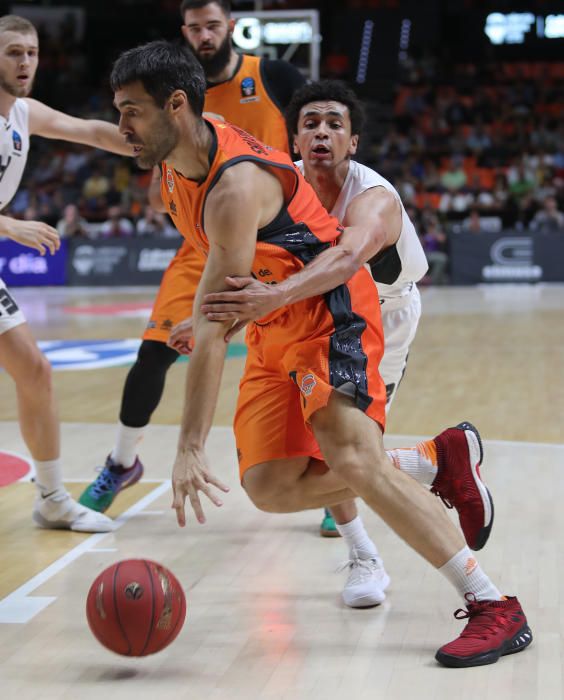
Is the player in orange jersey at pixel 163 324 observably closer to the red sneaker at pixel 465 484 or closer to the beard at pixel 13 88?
the beard at pixel 13 88

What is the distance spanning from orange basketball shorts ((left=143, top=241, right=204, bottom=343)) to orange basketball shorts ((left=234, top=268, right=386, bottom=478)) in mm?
1130

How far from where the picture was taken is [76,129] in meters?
4.66

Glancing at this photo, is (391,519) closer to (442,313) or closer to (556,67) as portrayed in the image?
(442,313)

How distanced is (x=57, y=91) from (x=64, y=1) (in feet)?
15.7

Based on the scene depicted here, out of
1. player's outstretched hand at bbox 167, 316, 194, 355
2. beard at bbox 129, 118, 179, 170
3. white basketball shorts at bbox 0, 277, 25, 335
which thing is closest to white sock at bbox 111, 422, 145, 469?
white basketball shorts at bbox 0, 277, 25, 335

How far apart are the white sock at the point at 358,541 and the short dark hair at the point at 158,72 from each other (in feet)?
5.75

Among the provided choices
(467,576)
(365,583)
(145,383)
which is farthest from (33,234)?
(467,576)

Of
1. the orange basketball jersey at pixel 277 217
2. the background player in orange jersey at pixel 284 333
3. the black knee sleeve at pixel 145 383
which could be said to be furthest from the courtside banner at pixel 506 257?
the orange basketball jersey at pixel 277 217

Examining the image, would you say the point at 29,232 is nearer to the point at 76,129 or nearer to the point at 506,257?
the point at 76,129

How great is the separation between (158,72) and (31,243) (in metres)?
1.48

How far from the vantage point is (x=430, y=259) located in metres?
17.8

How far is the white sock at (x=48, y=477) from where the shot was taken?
15.2 feet

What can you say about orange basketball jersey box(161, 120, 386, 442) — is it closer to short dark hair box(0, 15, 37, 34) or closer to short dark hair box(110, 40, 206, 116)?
short dark hair box(110, 40, 206, 116)

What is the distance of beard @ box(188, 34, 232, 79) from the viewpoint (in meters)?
5.00
